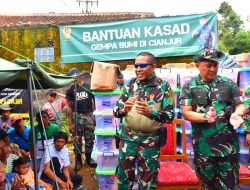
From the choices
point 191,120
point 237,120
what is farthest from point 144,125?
point 237,120

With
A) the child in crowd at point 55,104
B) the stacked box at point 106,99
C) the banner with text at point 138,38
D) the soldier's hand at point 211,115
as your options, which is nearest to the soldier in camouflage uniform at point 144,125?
the soldier's hand at point 211,115

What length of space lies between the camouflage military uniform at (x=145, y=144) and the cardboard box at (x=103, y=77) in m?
1.37

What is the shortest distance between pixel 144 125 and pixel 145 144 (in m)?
0.18

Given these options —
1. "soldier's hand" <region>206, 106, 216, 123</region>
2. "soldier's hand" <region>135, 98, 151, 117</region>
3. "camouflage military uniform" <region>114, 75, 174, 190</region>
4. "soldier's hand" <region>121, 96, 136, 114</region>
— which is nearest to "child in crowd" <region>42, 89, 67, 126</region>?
"camouflage military uniform" <region>114, 75, 174, 190</region>

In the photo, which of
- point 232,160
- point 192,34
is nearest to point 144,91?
point 232,160

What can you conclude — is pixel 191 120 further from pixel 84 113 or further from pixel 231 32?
pixel 231 32

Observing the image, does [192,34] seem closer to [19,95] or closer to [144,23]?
[144,23]

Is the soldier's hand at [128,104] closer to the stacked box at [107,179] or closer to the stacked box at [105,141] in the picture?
the stacked box at [105,141]

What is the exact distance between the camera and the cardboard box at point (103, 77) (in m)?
4.69

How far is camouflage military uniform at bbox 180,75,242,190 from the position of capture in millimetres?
3066

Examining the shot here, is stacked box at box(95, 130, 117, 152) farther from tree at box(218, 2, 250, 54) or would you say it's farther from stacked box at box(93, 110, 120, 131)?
tree at box(218, 2, 250, 54)

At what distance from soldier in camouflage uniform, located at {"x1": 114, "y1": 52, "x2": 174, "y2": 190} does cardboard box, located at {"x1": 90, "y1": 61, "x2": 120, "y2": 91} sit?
4.54 feet

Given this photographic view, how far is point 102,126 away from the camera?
4.99 m

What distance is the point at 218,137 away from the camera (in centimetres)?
308
